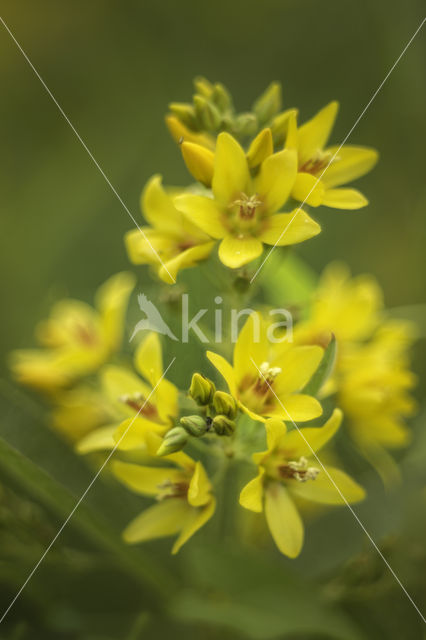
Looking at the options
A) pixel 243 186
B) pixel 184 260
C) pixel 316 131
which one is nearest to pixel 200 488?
pixel 184 260

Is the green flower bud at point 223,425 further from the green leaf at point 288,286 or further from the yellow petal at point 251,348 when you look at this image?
the green leaf at point 288,286

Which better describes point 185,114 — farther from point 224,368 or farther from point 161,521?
point 161,521

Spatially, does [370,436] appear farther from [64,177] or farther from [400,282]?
[64,177]

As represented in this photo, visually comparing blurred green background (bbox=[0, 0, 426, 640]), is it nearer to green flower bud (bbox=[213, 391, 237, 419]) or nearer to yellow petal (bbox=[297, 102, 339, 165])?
green flower bud (bbox=[213, 391, 237, 419])

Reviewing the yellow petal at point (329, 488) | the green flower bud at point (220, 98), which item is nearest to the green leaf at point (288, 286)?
the green flower bud at point (220, 98)

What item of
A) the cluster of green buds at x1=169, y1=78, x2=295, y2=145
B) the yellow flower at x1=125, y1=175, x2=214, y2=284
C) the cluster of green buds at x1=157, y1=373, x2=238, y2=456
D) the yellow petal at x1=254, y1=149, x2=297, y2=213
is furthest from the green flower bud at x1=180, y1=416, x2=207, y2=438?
the cluster of green buds at x1=169, y1=78, x2=295, y2=145

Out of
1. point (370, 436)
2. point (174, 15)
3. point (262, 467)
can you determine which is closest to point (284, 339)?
point (262, 467)
